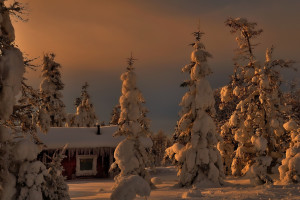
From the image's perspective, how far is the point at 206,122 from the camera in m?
20.6

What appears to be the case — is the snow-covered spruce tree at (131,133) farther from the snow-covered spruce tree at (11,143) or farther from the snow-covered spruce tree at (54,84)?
the snow-covered spruce tree at (54,84)

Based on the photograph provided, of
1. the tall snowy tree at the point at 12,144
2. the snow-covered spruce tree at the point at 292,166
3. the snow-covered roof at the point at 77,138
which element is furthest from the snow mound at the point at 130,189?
the snow-covered roof at the point at 77,138

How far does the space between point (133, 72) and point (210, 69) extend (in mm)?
4920

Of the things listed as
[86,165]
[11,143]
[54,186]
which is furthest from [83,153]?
[11,143]

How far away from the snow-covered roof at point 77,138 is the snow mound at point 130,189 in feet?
54.2

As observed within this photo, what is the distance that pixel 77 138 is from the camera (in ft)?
97.6

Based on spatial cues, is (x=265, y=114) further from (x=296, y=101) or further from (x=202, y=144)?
(x=296, y=101)

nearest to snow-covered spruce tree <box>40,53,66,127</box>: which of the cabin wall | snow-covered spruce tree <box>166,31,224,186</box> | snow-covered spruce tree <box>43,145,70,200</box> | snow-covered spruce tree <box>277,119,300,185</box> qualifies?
the cabin wall

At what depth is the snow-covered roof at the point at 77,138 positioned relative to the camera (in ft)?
94.5

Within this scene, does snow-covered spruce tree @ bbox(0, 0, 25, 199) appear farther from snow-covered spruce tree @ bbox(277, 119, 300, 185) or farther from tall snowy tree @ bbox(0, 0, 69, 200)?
snow-covered spruce tree @ bbox(277, 119, 300, 185)

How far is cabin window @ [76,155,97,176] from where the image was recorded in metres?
30.0

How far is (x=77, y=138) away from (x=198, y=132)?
13.0 metres

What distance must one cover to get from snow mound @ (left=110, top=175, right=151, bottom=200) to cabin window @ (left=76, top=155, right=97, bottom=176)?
1792 cm

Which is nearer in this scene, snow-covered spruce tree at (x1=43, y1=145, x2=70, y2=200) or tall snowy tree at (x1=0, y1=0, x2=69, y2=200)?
tall snowy tree at (x1=0, y1=0, x2=69, y2=200)
